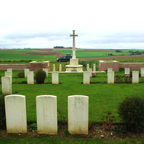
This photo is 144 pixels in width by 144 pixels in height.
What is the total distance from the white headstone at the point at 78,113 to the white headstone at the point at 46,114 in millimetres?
336

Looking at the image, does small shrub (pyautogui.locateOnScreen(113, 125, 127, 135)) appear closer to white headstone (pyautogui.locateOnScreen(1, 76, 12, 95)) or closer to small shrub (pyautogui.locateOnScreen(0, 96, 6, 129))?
small shrub (pyautogui.locateOnScreen(0, 96, 6, 129))

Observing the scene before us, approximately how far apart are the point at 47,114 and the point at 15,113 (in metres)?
0.72

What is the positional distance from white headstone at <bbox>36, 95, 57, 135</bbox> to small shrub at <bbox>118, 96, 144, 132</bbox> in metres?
1.53

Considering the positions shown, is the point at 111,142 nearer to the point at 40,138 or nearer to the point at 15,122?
the point at 40,138

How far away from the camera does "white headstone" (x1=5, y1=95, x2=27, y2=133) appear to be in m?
3.79

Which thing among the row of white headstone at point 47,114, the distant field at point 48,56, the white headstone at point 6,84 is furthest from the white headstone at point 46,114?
the distant field at point 48,56

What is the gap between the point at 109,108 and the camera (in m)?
5.32

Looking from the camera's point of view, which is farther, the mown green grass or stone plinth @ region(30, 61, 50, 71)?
stone plinth @ region(30, 61, 50, 71)

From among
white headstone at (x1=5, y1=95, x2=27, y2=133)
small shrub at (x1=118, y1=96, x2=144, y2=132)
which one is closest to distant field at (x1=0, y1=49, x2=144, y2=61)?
small shrub at (x1=118, y1=96, x2=144, y2=132)

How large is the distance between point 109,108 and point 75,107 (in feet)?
6.32

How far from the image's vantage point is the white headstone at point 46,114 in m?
3.73

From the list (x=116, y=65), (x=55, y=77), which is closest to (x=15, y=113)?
(x=55, y=77)

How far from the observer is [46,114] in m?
3.80

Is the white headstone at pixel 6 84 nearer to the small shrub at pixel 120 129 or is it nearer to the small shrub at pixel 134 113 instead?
the small shrub at pixel 120 129
